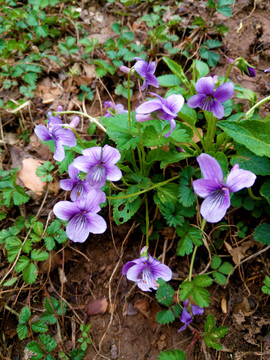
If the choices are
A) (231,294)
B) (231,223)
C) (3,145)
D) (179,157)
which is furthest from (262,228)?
(3,145)

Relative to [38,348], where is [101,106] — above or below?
above

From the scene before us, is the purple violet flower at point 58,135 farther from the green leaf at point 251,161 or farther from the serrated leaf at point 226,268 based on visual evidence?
the serrated leaf at point 226,268

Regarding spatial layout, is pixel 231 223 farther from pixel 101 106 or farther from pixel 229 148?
pixel 101 106

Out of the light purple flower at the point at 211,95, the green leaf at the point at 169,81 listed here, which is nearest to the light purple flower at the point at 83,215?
the light purple flower at the point at 211,95

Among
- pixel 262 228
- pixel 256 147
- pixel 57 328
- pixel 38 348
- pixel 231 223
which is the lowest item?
pixel 57 328

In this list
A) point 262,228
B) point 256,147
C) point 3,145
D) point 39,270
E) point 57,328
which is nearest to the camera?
point 256,147

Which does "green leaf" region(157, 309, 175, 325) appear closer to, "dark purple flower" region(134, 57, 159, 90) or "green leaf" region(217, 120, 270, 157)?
"green leaf" region(217, 120, 270, 157)

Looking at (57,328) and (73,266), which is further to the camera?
(73,266)
